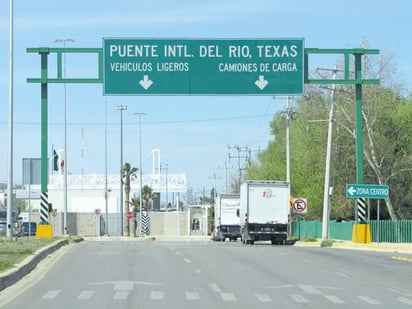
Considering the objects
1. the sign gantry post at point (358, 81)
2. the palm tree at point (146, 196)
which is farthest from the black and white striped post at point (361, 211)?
the palm tree at point (146, 196)

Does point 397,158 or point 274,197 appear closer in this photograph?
point 274,197

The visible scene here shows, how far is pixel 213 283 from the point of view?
1920 centimetres

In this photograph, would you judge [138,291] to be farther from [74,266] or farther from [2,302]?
[74,266]

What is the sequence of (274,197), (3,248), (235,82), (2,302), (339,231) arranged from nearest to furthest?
(2,302) → (3,248) → (235,82) → (274,197) → (339,231)

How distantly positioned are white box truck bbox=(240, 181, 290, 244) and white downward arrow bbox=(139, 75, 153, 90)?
11839 millimetres

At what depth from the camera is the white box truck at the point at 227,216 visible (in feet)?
201

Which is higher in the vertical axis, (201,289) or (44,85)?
(44,85)

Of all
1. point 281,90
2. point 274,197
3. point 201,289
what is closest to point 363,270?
point 201,289

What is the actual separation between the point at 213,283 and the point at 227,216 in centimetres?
4275

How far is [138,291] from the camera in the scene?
17.4m

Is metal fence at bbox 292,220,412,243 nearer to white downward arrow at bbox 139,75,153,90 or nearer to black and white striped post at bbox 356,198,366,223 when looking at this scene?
black and white striped post at bbox 356,198,366,223

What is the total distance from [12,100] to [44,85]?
7.06 feet

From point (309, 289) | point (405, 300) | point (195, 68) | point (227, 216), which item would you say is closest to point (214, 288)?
point (309, 289)

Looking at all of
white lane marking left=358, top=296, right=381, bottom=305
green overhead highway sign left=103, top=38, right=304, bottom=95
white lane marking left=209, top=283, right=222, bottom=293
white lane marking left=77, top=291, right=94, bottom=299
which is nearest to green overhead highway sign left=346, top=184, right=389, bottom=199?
green overhead highway sign left=103, top=38, right=304, bottom=95
